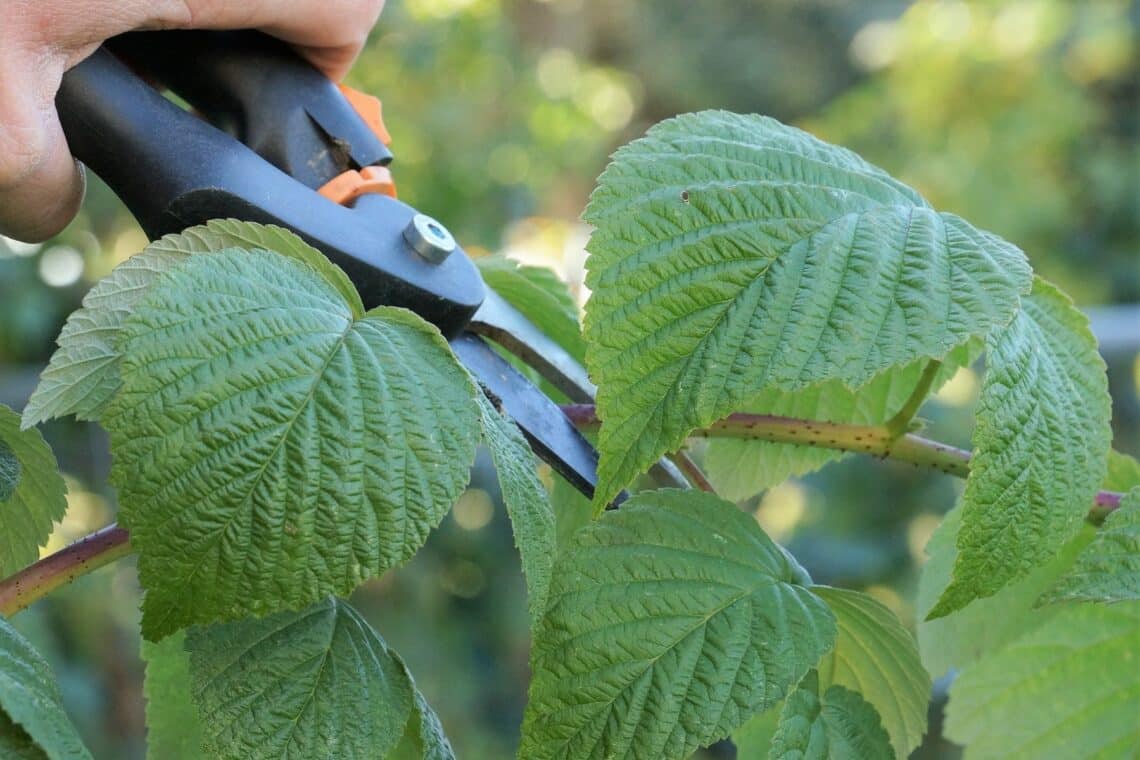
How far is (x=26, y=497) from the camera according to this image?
56cm

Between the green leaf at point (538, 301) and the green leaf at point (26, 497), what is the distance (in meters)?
0.24

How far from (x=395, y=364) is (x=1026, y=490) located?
24 cm

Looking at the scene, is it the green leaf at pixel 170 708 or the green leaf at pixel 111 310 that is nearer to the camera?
the green leaf at pixel 111 310

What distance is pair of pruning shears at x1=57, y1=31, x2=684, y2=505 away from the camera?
0.57m

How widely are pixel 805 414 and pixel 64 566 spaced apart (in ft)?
1.16

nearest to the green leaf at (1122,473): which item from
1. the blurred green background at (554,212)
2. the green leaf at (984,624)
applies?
the green leaf at (984,624)

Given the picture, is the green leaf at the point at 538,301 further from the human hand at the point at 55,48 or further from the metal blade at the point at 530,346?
the human hand at the point at 55,48

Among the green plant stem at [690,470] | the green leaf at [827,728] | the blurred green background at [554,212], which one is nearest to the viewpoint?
the green leaf at [827,728]

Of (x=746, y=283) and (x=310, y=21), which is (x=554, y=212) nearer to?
(x=310, y=21)

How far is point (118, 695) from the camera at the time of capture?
8.19ft

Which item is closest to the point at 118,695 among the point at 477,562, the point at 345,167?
the point at 477,562

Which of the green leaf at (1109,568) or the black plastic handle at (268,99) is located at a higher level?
the green leaf at (1109,568)

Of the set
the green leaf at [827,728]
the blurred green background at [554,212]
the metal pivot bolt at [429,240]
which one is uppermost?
the metal pivot bolt at [429,240]

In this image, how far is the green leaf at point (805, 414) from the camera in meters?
0.63
